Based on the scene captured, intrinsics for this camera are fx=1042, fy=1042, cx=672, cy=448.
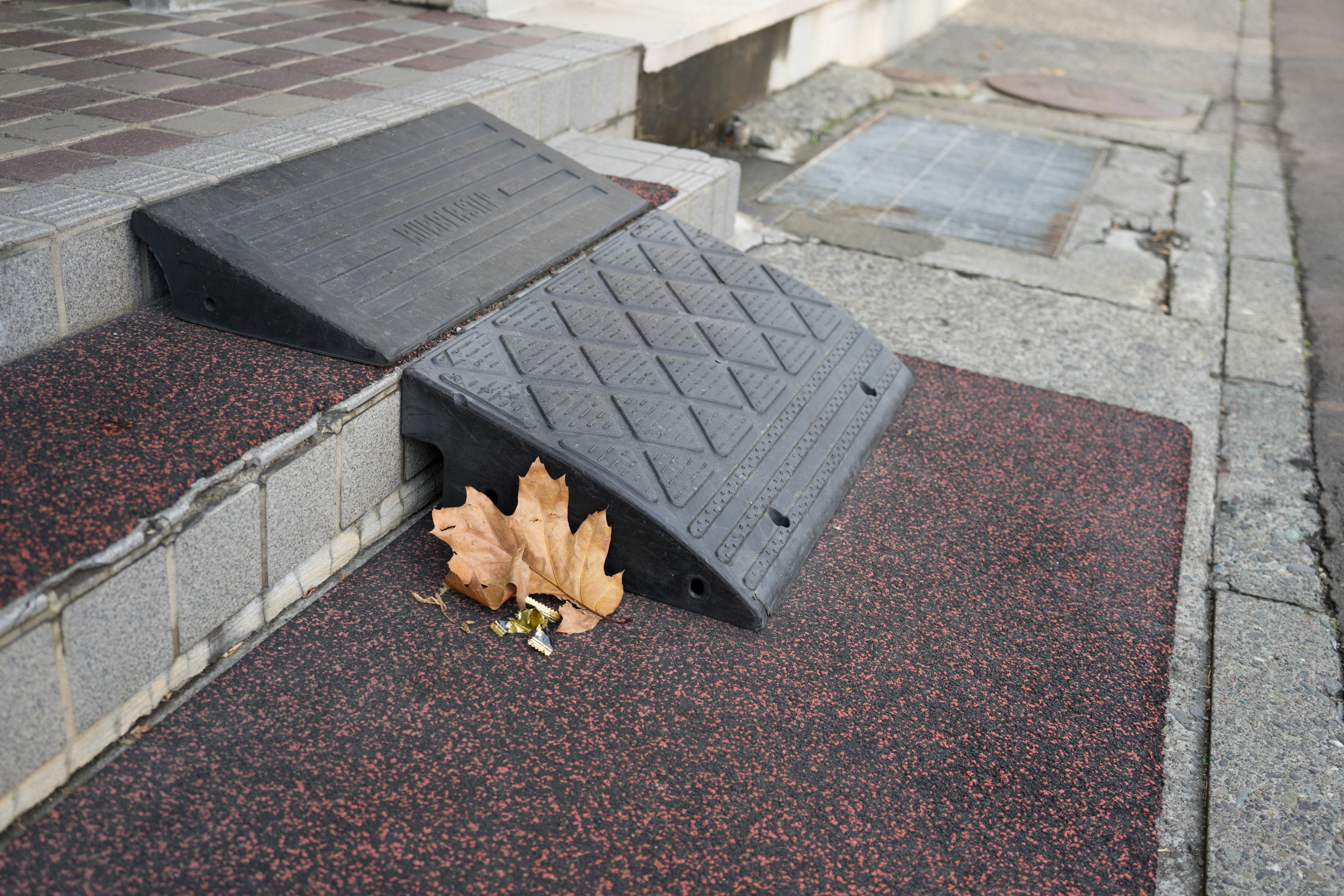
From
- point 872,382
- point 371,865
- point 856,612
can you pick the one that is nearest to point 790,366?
point 872,382

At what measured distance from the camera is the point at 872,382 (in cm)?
303

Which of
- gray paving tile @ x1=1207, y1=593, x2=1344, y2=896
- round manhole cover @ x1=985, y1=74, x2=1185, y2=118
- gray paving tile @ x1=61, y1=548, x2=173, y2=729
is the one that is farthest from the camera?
round manhole cover @ x1=985, y1=74, x2=1185, y2=118

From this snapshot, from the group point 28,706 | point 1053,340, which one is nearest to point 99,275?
point 28,706

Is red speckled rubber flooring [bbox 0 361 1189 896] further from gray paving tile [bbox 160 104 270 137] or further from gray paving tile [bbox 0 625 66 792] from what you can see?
gray paving tile [bbox 160 104 270 137]

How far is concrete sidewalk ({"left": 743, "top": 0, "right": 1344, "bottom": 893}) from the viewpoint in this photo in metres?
1.96

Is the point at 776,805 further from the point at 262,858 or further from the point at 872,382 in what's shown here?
the point at 872,382

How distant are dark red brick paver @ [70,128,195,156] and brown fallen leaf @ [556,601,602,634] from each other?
1.61 metres

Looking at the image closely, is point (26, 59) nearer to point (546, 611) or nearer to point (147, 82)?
point (147, 82)

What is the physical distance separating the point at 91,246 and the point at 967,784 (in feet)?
6.90

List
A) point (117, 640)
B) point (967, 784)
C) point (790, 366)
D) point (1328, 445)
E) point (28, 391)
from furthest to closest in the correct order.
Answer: point (1328, 445) < point (790, 366) < point (28, 391) < point (967, 784) < point (117, 640)

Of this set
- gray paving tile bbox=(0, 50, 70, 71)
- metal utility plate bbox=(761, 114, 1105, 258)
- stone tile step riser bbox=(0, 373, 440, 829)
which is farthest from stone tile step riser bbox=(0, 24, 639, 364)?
metal utility plate bbox=(761, 114, 1105, 258)

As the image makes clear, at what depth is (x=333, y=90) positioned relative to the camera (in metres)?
3.40

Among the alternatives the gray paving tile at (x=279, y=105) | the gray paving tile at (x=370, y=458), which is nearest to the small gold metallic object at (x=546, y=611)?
the gray paving tile at (x=370, y=458)

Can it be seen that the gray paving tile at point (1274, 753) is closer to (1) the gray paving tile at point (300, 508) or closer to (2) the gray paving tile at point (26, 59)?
(1) the gray paving tile at point (300, 508)
